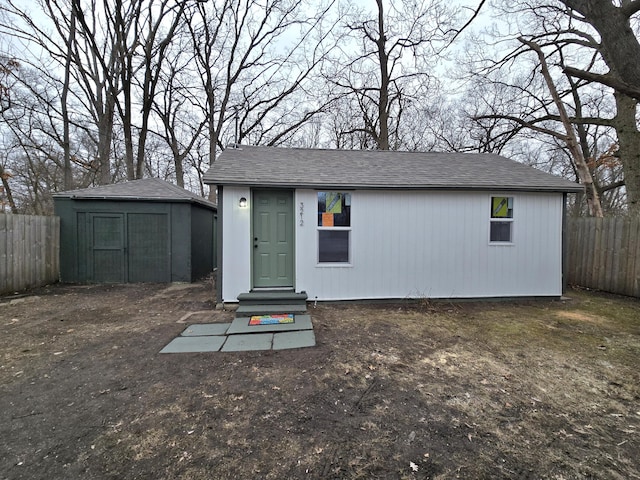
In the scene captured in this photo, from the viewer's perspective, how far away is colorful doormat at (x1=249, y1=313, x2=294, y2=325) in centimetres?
441

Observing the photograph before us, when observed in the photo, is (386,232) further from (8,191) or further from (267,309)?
(8,191)

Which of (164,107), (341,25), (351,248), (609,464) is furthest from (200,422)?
(164,107)

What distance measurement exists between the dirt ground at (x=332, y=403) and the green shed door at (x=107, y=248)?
9.54ft

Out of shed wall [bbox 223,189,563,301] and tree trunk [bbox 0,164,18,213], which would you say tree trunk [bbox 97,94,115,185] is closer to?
tree trunk [bbox 0,164,18,213]

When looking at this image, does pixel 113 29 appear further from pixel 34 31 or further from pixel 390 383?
pixel 390 383

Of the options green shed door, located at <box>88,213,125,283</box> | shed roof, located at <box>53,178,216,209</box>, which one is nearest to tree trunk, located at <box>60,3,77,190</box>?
shed roof, located at <box>53,178,216,209</box>

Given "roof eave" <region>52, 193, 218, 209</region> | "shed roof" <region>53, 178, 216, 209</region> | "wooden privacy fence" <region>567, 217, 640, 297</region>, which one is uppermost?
"shed roof" <region>53, 178, 216, 209</region>

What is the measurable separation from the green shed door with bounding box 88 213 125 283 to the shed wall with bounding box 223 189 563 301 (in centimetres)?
400

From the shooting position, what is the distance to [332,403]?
243cm

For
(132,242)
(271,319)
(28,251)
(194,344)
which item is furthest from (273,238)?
(28,251)

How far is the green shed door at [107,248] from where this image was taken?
7.25 metres

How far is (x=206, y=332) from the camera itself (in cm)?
405

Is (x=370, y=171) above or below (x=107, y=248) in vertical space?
above

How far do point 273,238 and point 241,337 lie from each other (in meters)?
2.09
